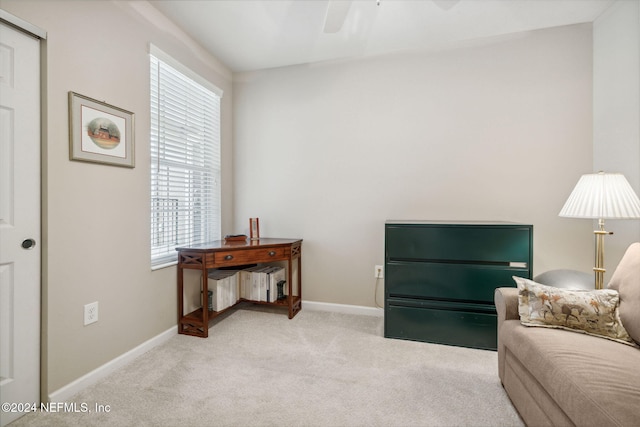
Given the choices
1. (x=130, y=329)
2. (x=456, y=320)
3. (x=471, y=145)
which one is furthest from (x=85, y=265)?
(x=471, y=145)

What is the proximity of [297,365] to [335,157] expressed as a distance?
192cm

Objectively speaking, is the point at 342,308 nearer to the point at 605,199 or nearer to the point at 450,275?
the point at 450,275

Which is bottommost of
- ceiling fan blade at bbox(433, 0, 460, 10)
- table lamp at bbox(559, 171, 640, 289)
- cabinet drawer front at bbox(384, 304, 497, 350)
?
cabinet drawer front at bbox(384, 304, 497, 350)

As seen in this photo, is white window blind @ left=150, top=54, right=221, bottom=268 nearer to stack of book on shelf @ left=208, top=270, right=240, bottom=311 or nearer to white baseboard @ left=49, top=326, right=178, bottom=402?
stack of book on shelf @ left=208, top=270, right=240, bottom=311

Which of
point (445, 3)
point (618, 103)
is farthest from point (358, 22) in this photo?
point (618, 103)

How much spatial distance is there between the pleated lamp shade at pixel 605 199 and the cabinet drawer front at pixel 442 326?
3.11 feet

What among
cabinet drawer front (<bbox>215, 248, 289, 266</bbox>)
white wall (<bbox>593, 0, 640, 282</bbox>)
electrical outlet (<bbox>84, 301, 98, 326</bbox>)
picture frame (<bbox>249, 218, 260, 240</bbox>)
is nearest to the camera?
electrical outlet (<bbox>84, 301, 98, 326</bbox>)

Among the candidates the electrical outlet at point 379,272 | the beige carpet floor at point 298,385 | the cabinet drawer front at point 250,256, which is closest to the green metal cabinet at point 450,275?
the beige carpet floor at point 298,385

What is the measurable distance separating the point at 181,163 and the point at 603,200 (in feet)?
10.1

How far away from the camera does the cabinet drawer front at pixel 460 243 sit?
207 cm

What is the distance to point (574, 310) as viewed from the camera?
1.36 m

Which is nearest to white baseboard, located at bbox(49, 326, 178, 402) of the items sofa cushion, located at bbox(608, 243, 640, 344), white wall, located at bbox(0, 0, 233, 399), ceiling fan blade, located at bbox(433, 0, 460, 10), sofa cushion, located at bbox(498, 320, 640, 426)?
white wall, located at bbox(0, 0, 233, 399)

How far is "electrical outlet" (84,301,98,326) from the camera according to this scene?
67.1 inches

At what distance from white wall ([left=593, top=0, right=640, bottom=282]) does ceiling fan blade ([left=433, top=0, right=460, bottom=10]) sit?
46.8 inches
